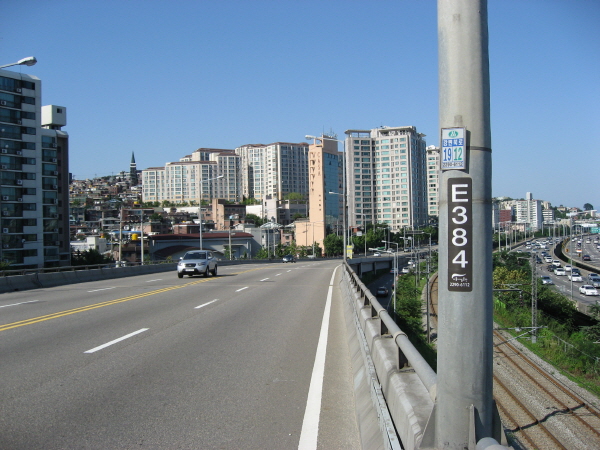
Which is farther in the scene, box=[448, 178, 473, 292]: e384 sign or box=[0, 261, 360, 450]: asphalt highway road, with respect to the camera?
box=[0, 261, 360, 450]: asphalt highway road

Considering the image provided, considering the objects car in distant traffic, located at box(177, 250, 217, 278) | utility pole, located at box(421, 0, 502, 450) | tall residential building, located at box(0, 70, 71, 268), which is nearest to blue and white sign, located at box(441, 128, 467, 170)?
utility pole, located at box(421, 0, 502, 450)

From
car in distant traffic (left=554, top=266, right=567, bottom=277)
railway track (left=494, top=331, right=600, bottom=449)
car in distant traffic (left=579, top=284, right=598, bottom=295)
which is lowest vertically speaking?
railway track (left=494, top=331, right=600, bottom=449)

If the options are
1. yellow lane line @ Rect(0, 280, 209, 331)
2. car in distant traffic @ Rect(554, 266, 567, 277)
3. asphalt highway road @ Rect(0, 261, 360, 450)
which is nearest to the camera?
asphalt highway road @ Rect(0, 261, 360, 450)

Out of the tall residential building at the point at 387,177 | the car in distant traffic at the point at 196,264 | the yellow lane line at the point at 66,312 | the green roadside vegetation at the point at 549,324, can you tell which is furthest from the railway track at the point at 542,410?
the tall residential building at the point at 387,177

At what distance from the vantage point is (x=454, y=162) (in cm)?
338

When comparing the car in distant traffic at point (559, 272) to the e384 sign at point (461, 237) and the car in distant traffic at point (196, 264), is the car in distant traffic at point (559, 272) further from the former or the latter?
the e384 sign at point (461, 237)

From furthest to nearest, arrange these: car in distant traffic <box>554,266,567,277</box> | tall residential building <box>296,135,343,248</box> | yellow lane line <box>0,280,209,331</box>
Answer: tall residential building <box>296,135,343,248</box> < car in distant traffic <box>554,266,567,277</box> < yellow lane line <box>0,280,209,331</box>

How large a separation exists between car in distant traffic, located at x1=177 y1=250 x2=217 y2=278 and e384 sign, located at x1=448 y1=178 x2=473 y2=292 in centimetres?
3098

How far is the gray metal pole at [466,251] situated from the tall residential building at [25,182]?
249 ft

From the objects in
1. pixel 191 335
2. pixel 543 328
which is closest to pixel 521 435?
pixel 191 335

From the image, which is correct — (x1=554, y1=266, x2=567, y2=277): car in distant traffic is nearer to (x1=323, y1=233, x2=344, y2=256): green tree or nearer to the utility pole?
(x1=323, y1=233, x2=344, y2=256): green tree

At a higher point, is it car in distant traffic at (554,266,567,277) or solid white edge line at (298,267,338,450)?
solid white edge line at (298,267,338,450)

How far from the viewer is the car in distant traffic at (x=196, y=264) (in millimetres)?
33344

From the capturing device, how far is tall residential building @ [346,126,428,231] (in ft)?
535
